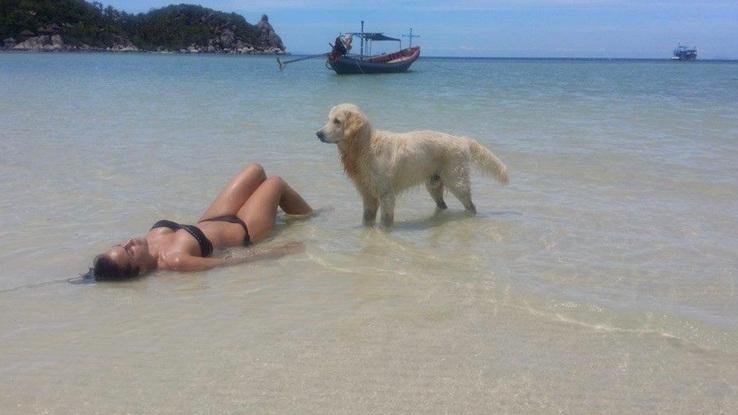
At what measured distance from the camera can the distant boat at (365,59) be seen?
49.6 m

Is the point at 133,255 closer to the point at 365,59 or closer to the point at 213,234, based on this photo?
the point at 213,234

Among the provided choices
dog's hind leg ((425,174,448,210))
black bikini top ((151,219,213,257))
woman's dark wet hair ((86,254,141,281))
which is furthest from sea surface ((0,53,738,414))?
black bikini top ((151,219,213,257))

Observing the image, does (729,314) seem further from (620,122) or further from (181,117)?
(181,117)

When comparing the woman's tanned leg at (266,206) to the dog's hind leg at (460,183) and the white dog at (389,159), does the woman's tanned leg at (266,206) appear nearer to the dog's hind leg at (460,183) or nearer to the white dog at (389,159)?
the white dog at (389,159)

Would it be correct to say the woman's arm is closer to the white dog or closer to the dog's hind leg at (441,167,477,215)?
the white dog

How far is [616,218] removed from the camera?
8.05 metres

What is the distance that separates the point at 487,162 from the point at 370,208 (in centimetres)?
163

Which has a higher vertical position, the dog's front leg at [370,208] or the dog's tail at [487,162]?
the dog's tail at [487,162]

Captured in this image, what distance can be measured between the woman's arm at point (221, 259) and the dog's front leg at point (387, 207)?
4.04ft

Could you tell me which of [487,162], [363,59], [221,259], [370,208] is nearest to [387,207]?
[370,208]

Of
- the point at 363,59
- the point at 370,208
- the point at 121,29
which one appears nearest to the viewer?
the point at 370,208

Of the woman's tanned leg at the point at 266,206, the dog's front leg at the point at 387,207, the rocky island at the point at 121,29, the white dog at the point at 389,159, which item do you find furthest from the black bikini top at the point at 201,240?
the rocky island at the point at 121,29

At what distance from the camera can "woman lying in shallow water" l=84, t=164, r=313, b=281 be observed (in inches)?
237

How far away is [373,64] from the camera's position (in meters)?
53.1
